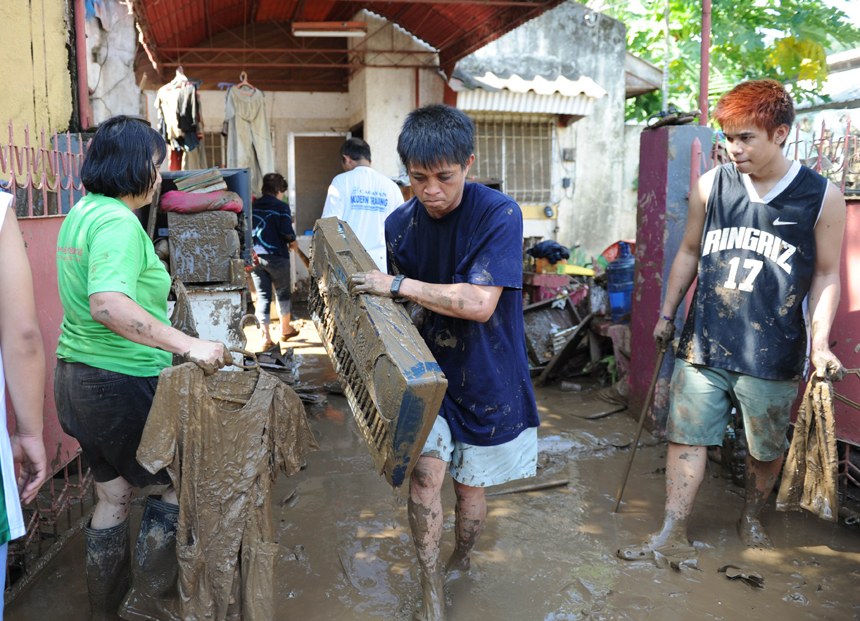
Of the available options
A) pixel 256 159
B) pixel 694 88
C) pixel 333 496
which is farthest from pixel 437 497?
pixel 694 88

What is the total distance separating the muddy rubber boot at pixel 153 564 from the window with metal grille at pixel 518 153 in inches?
326

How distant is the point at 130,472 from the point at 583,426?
3.34 metres

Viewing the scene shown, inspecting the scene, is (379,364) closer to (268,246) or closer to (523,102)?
(268,246)

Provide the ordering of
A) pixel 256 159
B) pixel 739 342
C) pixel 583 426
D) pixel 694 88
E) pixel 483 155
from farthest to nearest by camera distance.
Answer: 1. pixel 694 88
2. pixel 483 155
3. pixel 256 159
4. pixel 583 426
5. pixel 739 342

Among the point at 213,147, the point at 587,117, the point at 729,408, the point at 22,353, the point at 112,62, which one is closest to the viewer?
the point at 22,353

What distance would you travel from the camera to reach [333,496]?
3637mm

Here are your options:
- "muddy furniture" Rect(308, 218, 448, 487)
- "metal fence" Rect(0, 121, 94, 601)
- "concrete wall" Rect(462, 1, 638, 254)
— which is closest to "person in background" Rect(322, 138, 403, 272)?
"metal fence" Rect(0, 121, 94, 601)

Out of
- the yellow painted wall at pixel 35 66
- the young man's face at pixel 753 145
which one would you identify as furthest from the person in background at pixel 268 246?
the young man's face at pixel 753 145

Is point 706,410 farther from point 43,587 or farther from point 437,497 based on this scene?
point 43,587

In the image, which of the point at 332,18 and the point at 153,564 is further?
the point at 332,18

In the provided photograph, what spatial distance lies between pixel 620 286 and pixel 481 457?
3563 millimetres

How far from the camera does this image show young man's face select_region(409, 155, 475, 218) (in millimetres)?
2244

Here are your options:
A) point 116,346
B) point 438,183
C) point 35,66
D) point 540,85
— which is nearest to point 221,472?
point 116,346

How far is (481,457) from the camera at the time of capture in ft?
8.10
